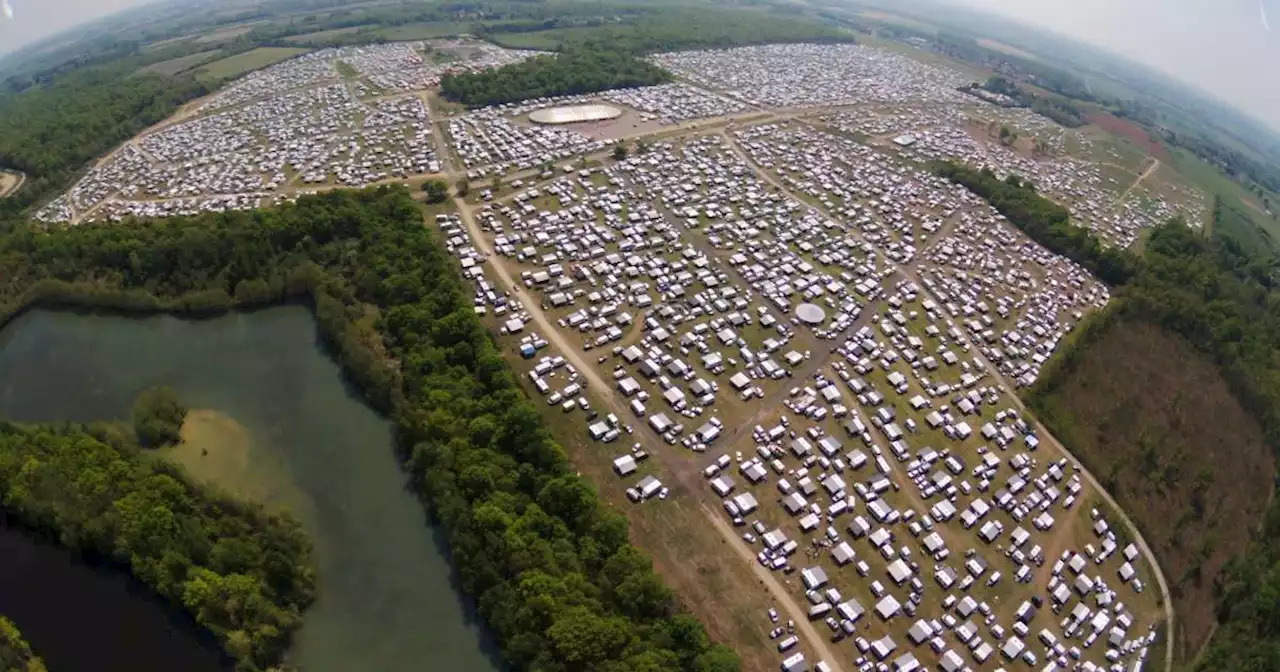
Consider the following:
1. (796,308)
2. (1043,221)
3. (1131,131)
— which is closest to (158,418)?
(796,308)

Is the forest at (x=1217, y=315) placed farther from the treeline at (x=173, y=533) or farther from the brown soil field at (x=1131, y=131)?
the treeline at (x=173, y=533)

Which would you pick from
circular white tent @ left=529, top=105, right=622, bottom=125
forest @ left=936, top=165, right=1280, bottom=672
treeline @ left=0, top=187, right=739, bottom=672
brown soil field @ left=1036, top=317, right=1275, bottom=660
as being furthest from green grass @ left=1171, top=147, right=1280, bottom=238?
treeline @ left=0, top=187, right=739, bottom=672

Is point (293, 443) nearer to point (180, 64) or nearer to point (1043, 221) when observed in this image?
point (1043, 221)

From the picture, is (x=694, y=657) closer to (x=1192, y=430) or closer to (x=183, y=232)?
(x=1192, y=430)

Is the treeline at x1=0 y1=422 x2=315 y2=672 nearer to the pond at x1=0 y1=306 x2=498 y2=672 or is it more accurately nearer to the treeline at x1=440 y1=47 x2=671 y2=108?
the pond at x1=0 y1=306 x2=498 y2=672

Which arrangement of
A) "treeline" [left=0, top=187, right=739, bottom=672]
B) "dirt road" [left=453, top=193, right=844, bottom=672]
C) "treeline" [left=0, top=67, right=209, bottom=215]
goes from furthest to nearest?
"treeline" [left=0, top=67, right=209, bottom=215] → "dirt road" [left=453, top=193, right=844, bottom=672] → "treeline" [left=0, top=187, right=739, bottom=672]
